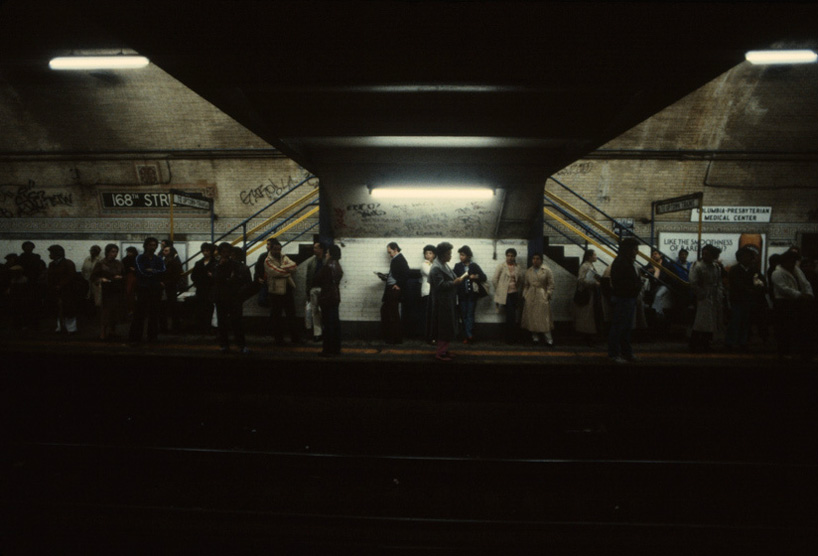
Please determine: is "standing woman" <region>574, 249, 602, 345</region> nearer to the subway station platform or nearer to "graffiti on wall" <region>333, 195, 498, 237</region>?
the subway station platform

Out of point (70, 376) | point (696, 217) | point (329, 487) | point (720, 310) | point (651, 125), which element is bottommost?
point (329, 487)

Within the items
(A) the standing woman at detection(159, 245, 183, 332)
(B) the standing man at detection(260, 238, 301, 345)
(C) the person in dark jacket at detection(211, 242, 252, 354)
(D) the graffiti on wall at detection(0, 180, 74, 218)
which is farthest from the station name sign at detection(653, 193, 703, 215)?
(D) the graffiti on wall at detection(0, 180, 74, 218)

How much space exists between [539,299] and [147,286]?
768 centimetres

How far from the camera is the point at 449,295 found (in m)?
7.02

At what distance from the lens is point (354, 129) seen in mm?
6508

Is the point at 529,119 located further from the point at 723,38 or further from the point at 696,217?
the point at 696,217

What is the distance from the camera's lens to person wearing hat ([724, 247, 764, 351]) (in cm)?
751

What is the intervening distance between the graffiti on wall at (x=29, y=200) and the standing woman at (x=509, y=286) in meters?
13.8

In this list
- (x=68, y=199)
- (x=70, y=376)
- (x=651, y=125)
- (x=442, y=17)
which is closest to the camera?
(x=442, y=17)

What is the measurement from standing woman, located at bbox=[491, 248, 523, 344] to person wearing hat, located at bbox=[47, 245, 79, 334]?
884 cm

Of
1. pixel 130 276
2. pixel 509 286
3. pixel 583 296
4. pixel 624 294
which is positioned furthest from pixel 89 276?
pixel 624 294

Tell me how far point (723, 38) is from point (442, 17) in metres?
2.61

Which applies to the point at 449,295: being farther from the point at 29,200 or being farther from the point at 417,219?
the point at 29,200

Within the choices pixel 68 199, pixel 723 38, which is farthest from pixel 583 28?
pixel 68 199
